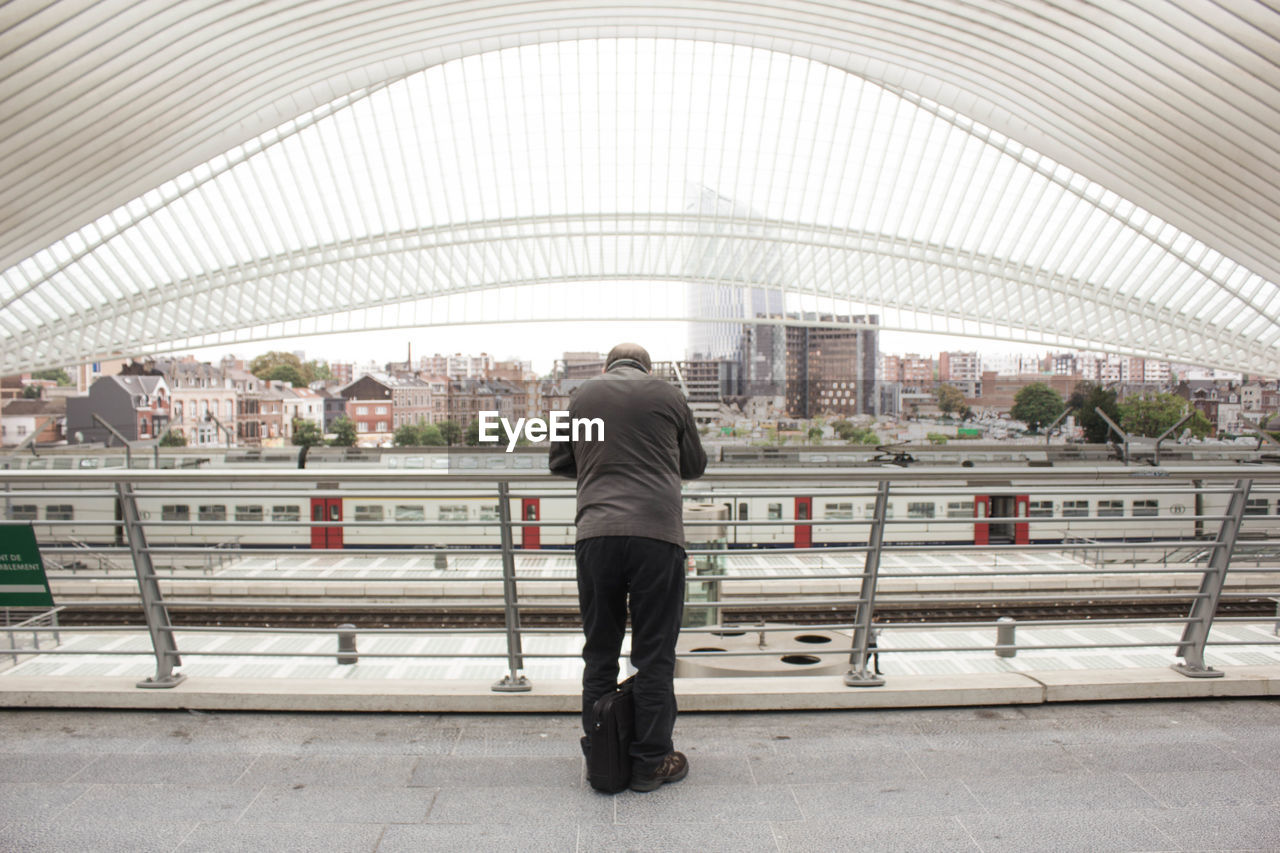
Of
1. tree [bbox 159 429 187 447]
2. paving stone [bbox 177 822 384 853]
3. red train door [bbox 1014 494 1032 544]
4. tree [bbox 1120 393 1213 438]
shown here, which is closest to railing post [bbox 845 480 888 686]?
red train door [bbox 1014 494 1032 544]

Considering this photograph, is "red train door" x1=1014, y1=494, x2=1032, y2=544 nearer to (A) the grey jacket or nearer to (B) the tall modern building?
(A) the grey jacket

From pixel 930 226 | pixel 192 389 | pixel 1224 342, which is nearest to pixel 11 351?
pixel 192 389

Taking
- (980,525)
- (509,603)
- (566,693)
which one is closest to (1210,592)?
(566,693)

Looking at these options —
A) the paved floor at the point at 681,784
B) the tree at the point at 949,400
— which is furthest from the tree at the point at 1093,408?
the paved floor at the point at 681,784

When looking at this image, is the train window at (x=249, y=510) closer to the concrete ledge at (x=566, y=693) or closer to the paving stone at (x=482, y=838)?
the concrete ledge at (x=566, y=693)

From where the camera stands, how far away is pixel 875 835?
10.8ft

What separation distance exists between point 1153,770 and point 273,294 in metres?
44.9

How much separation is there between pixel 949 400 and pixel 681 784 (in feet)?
160

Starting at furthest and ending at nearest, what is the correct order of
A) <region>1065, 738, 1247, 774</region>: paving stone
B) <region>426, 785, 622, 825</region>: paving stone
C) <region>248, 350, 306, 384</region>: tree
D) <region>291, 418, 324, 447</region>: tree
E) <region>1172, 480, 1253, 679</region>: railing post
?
<region>248, 350, 306, 384</region>: tree < <region>291, 418, 324, 447</region>: tree < <region>1172, 480, 1253, 679</region>: railing post < <region>1065, 738, 1247, 774</region>: paving stone < <region>426, 785, 622, 825</region>: paving stone

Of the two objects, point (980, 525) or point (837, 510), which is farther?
point (837, 510)

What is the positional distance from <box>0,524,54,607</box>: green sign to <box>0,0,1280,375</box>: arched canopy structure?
66.7 feet

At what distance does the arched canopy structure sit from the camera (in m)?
24.1

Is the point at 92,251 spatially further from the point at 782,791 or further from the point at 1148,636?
the point at 782,791

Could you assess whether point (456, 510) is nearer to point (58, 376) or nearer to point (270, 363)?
point (58, 376)
